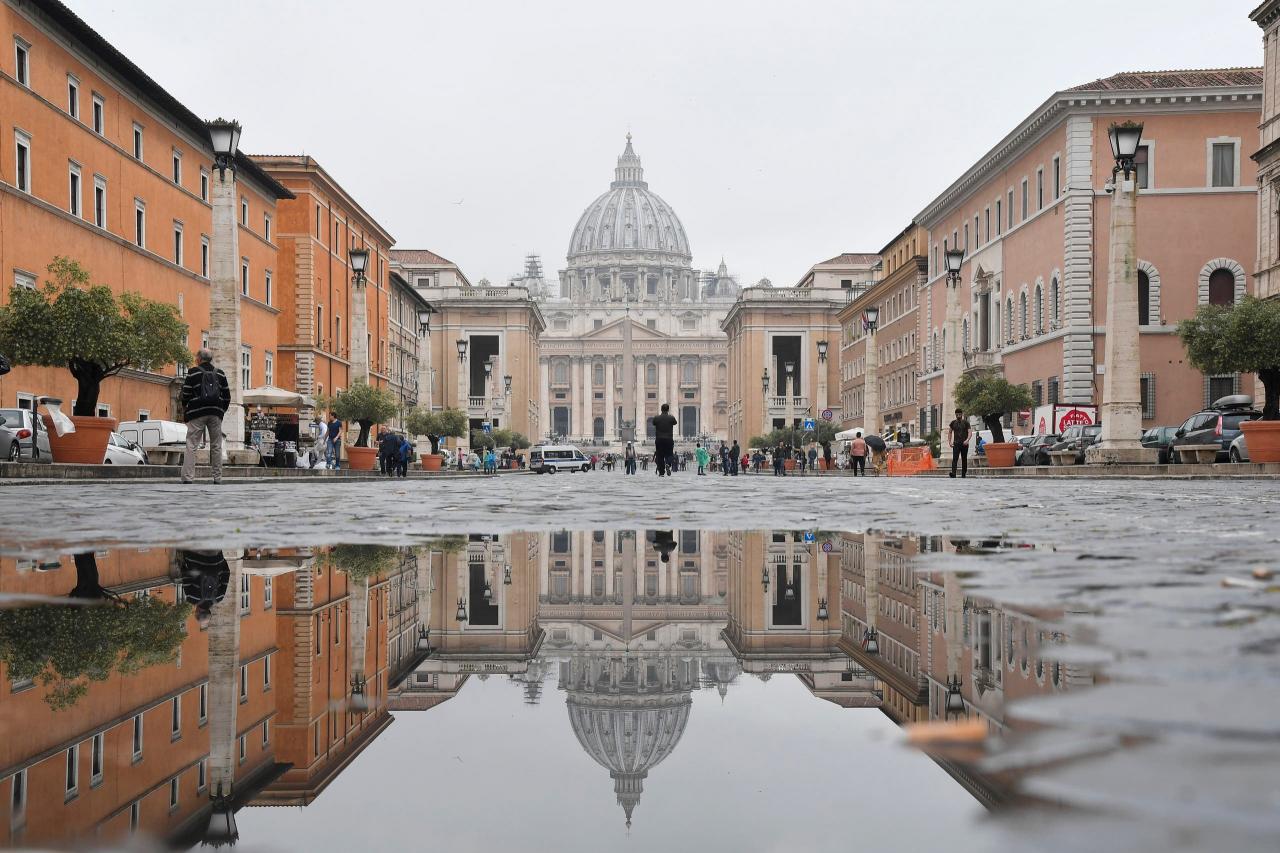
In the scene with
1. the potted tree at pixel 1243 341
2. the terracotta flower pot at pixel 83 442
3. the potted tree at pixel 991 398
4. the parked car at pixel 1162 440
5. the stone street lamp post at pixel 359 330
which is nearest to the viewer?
the terracotta flower pot at pixel 83 442

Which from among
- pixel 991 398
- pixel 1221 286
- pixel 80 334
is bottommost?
pixel 991 398

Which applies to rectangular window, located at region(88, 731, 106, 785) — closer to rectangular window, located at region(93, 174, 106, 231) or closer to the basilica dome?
rectangular window, located at region(93, 174, 106, 231)

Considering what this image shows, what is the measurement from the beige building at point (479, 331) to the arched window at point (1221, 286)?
69703 mm

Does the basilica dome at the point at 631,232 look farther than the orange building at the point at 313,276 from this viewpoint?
Yes

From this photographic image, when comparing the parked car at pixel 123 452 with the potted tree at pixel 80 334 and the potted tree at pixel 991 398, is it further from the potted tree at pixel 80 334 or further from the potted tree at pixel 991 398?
the potted tree at pixel 991 398

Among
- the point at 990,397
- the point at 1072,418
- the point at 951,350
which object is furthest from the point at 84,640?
the point at 951,350

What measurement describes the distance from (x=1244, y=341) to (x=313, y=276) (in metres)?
34.9

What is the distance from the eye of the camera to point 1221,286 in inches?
1705

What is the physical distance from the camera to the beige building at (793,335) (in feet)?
364

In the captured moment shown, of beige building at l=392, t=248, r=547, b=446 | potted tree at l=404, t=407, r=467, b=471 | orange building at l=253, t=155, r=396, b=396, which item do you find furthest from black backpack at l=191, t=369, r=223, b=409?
beige building at l=392, t=248, r=547, b=446

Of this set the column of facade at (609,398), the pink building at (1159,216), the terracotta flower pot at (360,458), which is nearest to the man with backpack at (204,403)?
the terracotta flower pot at (360,458)

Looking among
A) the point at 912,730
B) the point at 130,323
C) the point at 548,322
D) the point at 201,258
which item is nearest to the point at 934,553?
the point at 912,730

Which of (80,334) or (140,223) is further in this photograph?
(140,223)

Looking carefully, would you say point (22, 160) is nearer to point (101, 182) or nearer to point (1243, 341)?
point (101, 182)
